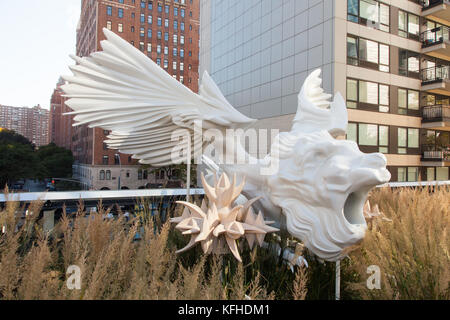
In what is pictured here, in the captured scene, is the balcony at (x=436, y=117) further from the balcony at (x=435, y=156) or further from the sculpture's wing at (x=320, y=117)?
the sculpture's wing at (x=320, y=117)

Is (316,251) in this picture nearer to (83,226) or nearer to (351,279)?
(351,279)

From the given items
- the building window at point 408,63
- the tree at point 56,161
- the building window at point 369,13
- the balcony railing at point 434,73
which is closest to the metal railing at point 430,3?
the building window at point 408,63

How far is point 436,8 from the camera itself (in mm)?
12688

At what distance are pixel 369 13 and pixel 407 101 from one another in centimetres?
415

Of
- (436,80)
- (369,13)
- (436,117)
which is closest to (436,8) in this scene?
(436,80)

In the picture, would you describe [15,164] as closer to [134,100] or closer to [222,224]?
[134,100]

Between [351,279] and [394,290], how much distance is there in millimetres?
697

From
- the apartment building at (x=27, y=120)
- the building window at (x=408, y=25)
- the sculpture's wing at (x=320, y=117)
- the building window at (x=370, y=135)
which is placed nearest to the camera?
the sculpture's wing at (x=320, y=117)

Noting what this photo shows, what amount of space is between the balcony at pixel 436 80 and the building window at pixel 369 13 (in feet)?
10.2

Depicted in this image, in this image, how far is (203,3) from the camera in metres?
17.4

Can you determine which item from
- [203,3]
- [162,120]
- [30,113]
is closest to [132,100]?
[162,120]

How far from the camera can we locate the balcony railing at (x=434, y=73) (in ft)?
43.6

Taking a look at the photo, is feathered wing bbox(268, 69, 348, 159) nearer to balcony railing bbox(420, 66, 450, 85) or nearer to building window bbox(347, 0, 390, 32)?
building window bbox(347, 0, 390, 32)

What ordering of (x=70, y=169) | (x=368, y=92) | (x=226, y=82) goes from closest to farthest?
(x=368, y=92), (x=226, y=82), (x=70, y=169)
